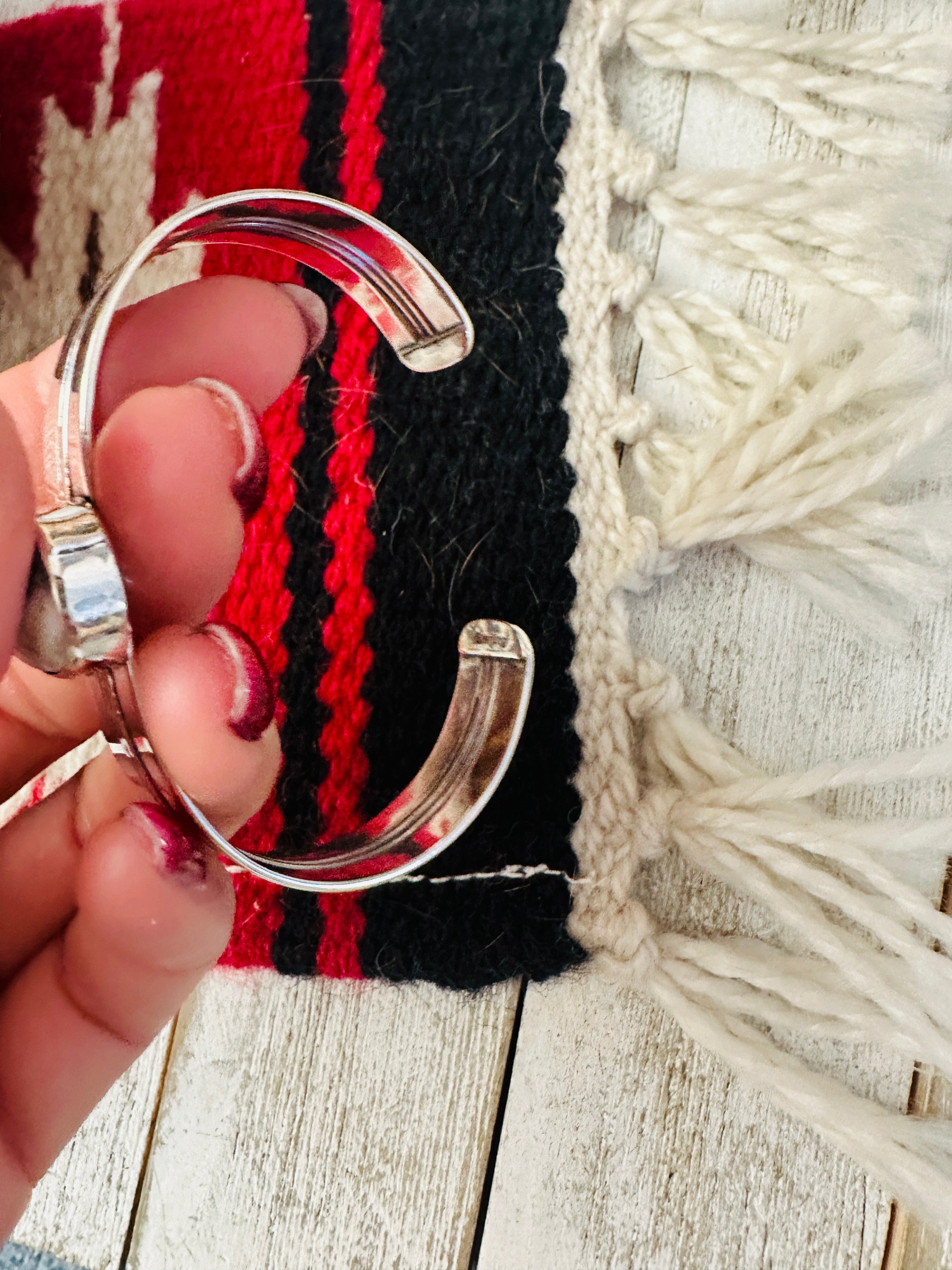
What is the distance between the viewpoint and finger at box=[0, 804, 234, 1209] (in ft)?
0.76

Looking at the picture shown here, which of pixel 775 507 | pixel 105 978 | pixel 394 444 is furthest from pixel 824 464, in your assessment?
pixel 105 978

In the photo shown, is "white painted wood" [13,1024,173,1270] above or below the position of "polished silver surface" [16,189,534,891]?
below

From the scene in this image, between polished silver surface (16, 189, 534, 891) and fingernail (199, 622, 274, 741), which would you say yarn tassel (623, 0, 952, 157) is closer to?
polished silver surface (16, 189, 534, 891)

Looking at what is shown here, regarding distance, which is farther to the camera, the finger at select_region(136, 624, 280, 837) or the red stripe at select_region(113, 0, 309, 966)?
the red stripe at select_region(113, 0, 309, 966)

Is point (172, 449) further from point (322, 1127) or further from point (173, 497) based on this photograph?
point (322, 1127)

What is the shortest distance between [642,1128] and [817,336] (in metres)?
0.22

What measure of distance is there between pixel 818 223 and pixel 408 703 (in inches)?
7.2

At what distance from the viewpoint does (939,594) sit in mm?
289

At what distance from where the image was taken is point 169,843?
0.23 metres

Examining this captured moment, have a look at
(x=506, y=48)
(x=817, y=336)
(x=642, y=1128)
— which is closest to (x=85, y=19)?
(x=506, y=48)

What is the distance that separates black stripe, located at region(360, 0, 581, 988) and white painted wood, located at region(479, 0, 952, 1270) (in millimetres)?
29

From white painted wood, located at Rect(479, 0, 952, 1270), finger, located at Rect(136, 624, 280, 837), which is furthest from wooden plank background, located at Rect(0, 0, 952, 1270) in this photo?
finger, located at Rect(136, 624, 280, 837)

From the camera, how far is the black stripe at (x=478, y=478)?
0.30m

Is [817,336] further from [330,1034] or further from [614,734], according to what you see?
[330,1034]
